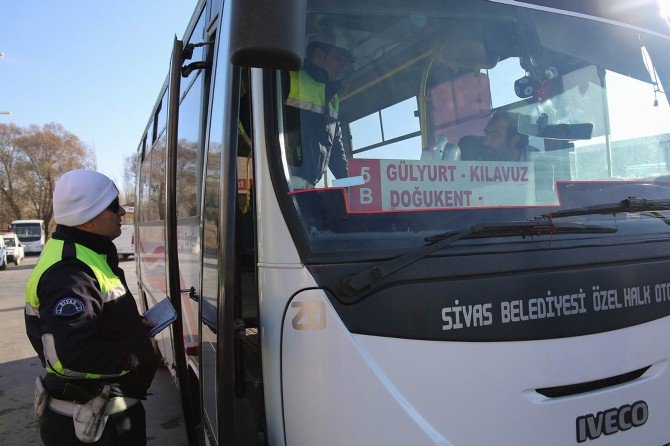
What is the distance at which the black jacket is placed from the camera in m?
1.87

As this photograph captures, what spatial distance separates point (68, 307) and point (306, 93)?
1.23 metres

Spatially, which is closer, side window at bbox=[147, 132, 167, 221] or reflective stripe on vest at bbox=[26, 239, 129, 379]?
reflective stripe on vest at bbox=[26, 239, 129, 379]

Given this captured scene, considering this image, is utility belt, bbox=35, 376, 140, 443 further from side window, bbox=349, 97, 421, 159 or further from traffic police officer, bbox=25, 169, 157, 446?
side window, bbox=349, 97, 421, 159

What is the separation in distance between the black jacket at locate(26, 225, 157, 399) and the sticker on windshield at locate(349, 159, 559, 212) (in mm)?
1129

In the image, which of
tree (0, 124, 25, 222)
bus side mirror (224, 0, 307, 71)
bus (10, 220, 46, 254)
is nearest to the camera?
bus side mirror (224, 0, 307, 71)

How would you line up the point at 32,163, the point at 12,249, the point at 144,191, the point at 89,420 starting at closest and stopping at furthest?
the point at 89,420 < the point at 144,191 < the point at 12,249 < the point at 32,163

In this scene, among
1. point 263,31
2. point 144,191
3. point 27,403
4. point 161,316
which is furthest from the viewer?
point 144,191

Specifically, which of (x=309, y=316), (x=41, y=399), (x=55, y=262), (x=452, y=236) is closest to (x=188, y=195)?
(x=55, y=262)

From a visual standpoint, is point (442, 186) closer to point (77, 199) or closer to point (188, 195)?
point (77, 199)

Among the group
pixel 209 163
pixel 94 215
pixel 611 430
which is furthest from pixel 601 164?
pixel 94 215

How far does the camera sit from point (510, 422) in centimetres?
171

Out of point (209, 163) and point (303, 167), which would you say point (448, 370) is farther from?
point (209, 163)

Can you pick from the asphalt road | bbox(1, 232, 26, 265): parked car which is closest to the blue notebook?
the asphalt road

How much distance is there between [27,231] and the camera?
4181 cm
